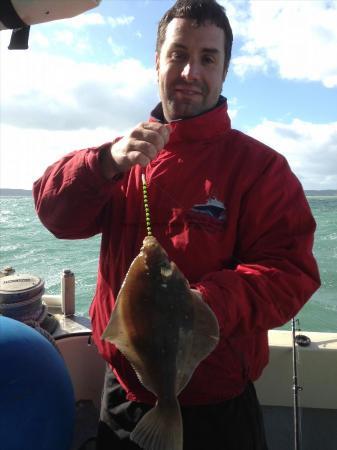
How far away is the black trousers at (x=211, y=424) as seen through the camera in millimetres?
2246

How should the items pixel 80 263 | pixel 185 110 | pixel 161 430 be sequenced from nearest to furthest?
1. pixel 161 430
2. pixel 185 110
3. pixel 80 263

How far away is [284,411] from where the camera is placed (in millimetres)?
4027

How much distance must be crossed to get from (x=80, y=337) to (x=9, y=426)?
73.7 inches

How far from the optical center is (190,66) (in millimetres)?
2445

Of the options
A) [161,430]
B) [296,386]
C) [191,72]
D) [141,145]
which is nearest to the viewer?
[161,430]

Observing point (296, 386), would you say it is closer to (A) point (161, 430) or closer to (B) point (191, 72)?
(A) point (161, 430)

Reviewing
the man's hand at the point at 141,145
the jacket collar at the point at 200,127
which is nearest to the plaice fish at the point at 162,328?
the man's hand at the point at 141,145

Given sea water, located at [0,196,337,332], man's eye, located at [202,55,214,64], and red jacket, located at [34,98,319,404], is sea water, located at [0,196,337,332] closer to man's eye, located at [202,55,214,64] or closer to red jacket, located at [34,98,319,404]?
red jacket, located at [34,98,319,404]

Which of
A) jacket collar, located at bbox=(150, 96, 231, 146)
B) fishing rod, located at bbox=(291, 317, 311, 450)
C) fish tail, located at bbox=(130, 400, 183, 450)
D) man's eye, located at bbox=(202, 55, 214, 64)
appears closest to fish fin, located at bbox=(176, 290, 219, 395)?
fish tail, located at bbox=(130, 400, 183, 450)

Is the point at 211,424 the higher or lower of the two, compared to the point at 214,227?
lower

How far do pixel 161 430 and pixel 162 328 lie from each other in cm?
47

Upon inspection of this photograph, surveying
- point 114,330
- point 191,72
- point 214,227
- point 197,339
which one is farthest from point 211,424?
point 191,72

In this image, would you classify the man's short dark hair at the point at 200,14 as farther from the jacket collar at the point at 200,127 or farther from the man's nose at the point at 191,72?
the jacket collar at the point at 200,127

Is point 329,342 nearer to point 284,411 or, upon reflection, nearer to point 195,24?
point 284,411
